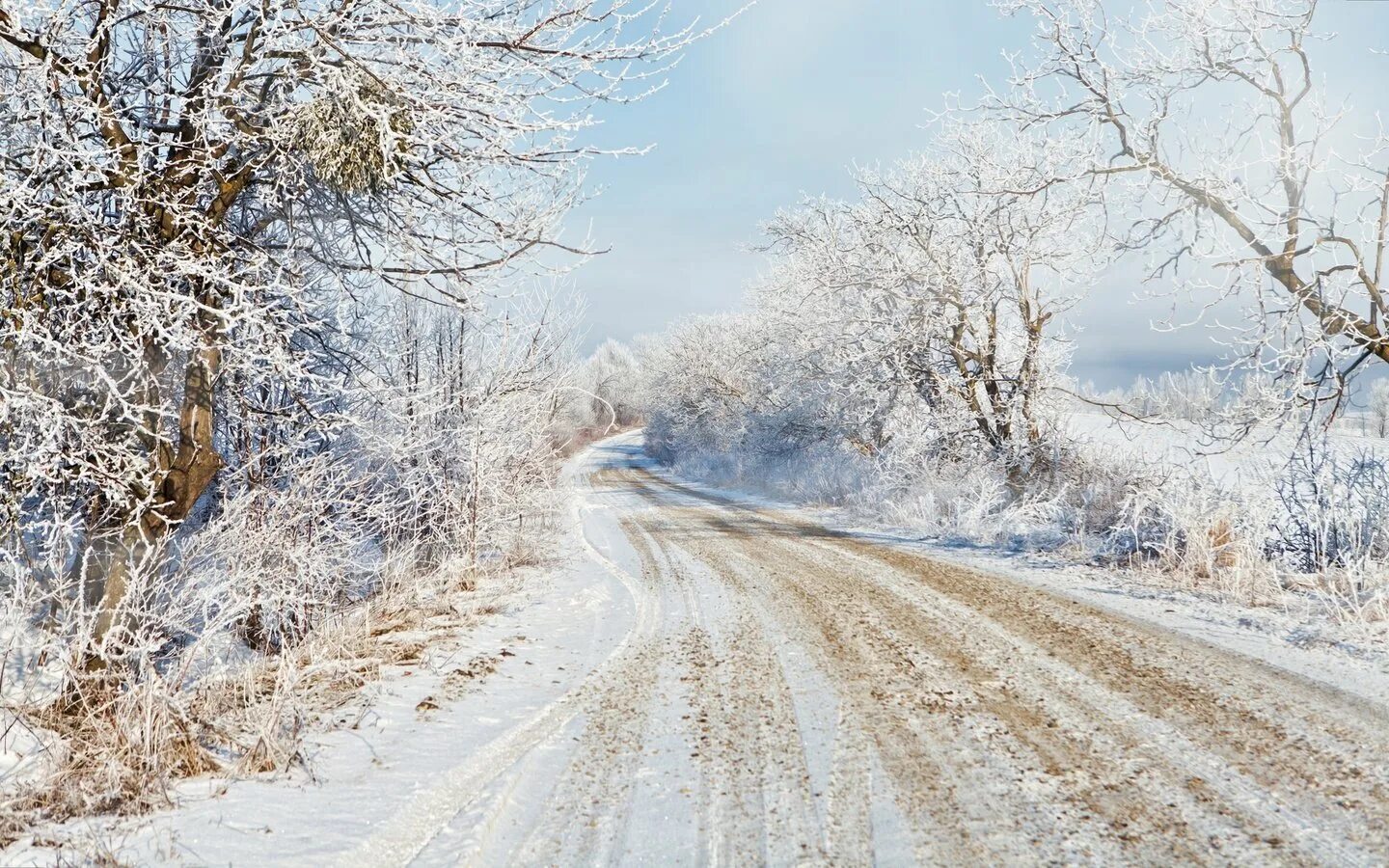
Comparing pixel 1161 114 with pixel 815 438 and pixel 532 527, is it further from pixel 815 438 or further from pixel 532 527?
pixel 815 438

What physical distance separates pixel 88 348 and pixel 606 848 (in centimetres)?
340

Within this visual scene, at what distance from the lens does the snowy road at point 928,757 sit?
2.70m

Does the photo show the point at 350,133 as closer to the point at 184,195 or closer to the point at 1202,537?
the point at 184,195

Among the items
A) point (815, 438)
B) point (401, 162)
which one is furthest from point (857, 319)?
point (401, 162)

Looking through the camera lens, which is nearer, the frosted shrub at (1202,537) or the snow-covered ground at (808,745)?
the snow-covered ground at (808,745)

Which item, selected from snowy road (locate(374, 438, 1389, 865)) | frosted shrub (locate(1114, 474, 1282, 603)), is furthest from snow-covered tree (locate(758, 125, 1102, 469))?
snowy road (locate(374, 438, 1389, 865))

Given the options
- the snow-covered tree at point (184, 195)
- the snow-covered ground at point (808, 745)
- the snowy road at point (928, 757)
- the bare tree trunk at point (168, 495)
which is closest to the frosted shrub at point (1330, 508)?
the snow-covered ground at point (808, 745)

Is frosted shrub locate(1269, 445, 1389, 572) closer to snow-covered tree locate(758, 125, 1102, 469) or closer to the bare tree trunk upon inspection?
snow-covered tree locate(758, 125, 1102, 469)

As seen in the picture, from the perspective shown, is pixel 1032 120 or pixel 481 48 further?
pixel 1032 120

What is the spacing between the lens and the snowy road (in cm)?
270

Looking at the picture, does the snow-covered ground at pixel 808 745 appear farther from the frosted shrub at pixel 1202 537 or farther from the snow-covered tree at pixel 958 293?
the snow-covered tree at pixel 958 293

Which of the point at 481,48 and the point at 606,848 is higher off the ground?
the point at 481,48

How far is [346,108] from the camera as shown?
4.21 m

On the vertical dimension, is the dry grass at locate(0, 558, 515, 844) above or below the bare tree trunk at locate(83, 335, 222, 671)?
below
